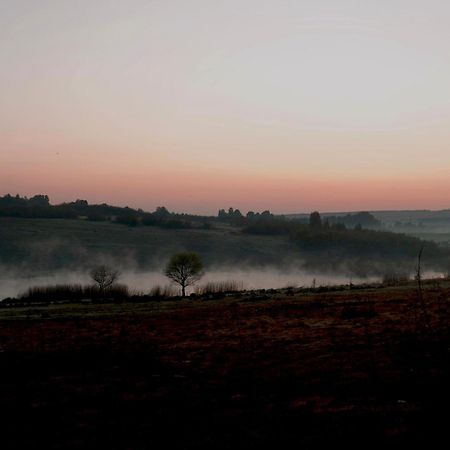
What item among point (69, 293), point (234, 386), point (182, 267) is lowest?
point (69, 293)

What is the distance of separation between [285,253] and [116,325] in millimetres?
127995

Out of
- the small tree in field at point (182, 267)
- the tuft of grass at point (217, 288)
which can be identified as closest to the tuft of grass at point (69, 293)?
the tuft of grass at point (217, 288)

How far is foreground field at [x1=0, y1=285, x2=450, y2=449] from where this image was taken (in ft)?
28.1

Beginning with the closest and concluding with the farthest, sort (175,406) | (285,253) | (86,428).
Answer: (86,428) → (175,406) → (285,253)

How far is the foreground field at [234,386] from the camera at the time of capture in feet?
28.1

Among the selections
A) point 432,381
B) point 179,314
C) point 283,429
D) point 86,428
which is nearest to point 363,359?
point 432,381

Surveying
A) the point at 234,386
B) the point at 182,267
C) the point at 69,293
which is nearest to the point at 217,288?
the point at 182,267

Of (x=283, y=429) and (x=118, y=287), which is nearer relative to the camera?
(x=283, y=429)

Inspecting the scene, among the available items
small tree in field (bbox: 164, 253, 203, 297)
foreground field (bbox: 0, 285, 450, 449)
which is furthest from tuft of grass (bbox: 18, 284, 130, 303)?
foreground field (bbox: 0, 285, 450, 449)

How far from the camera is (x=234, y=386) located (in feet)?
40.1

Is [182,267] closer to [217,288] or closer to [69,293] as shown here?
[217,288]

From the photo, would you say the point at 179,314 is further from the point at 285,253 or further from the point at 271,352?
the point at 285,253

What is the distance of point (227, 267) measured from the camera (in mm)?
134375

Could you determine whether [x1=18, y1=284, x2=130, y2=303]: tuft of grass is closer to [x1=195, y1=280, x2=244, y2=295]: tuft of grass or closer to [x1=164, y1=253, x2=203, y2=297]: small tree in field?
[x1=195, y1=280, x2=244, y2=295]: tuft of grass
